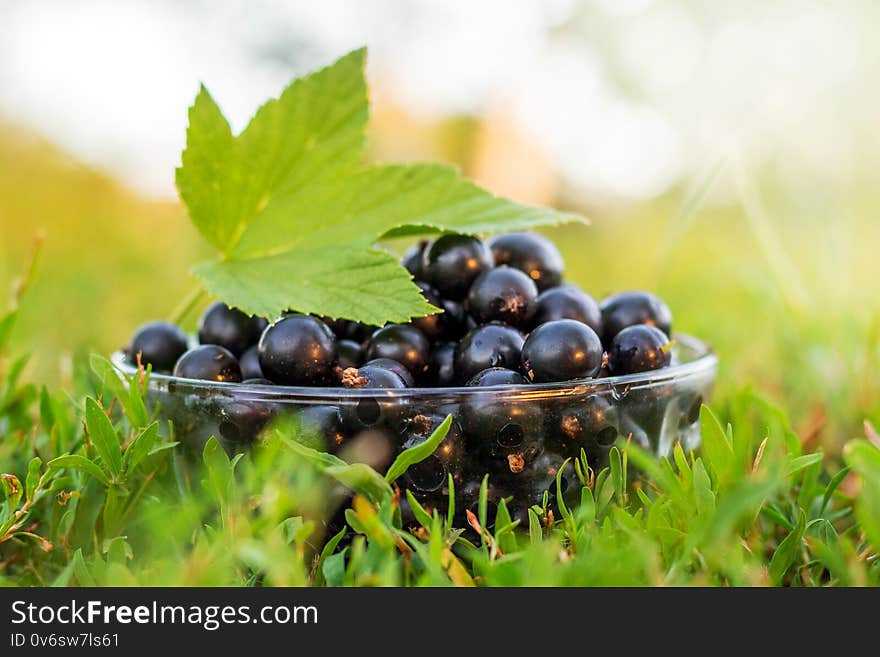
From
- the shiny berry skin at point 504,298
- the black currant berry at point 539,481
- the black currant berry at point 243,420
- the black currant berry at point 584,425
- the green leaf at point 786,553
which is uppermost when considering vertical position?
the shiny berry skin at point 504,298

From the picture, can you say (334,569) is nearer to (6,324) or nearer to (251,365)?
(251,365)

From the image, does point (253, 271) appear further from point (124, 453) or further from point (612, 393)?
point (612, 393)

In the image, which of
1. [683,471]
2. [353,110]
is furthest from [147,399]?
[683,471]

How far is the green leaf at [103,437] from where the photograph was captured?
3.04ft

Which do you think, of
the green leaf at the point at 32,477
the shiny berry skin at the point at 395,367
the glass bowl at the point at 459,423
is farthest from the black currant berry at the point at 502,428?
the green leaf at the point at 32,477

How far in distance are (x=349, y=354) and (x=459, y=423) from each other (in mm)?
256

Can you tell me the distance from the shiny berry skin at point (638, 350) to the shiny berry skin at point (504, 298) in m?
0.12

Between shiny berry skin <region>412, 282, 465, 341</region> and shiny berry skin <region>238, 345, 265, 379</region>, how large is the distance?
0.21 m

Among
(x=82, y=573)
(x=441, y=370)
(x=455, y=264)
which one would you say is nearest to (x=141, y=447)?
(x=82, y=573)

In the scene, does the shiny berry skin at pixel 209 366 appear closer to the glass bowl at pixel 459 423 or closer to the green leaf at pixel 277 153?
the glass bowl at pixel 459 423

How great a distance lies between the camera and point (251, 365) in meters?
1.10

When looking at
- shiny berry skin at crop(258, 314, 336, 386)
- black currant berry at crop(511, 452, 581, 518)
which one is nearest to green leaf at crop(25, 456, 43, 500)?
shiny berry skin at crop(258, 314, 336, 386)

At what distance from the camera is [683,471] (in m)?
0.88
